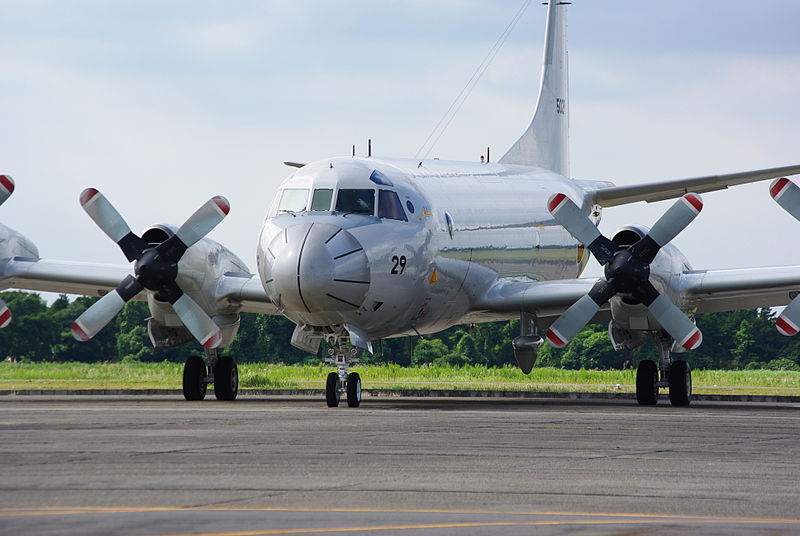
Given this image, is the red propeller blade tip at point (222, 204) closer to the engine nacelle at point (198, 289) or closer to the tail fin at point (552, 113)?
the engine nacelle at point (198, 289)

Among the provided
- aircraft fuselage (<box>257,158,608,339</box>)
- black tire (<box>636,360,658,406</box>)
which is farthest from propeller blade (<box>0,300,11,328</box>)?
black tire (<box>636,360,658,406</box>)

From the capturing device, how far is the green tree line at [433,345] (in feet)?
254

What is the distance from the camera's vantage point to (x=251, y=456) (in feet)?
44.5

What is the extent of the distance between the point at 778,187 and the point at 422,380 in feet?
69.0

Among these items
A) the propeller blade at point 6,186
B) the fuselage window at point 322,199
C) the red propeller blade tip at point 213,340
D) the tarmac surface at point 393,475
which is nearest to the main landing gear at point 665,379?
the tarmac surface at point 393,475

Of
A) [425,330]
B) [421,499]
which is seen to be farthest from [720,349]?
[421,499]

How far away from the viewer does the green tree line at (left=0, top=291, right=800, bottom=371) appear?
77.4m

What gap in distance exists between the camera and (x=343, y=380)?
23.3 m

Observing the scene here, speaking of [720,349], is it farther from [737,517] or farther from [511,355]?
[737,517]

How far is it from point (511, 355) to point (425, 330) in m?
50.8

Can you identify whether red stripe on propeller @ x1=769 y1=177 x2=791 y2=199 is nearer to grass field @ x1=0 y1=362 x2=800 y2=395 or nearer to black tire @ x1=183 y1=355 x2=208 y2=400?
black tire @ x1=183 y1=355 x2=208 y2=400

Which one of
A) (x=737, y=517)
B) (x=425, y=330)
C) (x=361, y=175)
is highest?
(x=361, y=175)

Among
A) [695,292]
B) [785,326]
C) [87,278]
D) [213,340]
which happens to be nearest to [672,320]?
[695,292]

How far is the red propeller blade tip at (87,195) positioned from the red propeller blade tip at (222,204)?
2502 mm
